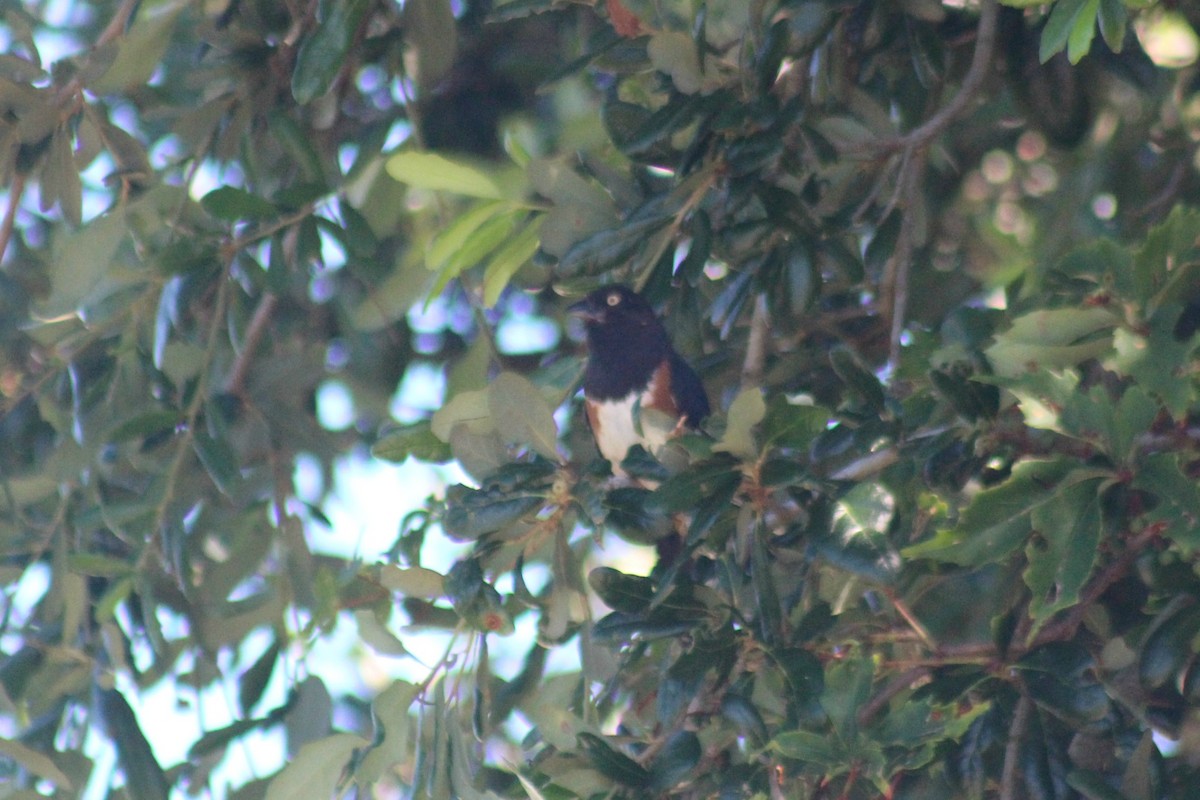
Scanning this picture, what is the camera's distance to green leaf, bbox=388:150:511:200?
2.88 meters

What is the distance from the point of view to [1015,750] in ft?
7.90

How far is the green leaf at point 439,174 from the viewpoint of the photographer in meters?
2.88

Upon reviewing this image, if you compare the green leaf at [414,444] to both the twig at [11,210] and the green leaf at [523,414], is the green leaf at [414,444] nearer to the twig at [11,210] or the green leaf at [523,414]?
the green leaf at [523,414]

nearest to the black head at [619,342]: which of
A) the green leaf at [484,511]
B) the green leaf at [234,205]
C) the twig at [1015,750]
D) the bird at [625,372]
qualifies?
the bird at [625,372]

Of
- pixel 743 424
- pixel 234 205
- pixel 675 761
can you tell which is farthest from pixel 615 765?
pixel 234 205

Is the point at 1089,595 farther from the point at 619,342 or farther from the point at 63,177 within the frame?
the point at 63,177

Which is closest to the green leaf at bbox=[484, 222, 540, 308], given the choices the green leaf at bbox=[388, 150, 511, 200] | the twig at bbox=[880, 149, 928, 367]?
the green leaf at bbox=[388, 150, 511, 200]

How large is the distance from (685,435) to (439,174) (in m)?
0.78

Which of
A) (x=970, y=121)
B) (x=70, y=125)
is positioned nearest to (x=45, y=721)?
(x=70, y=125)

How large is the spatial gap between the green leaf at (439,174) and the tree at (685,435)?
1 cm

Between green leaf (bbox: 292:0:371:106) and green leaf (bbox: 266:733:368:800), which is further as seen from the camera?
green leaf (bbox: 292:0:371:106)

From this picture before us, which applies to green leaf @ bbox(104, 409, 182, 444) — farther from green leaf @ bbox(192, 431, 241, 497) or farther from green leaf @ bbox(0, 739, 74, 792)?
green leaf @ bbox(0, 739, 74, 792)

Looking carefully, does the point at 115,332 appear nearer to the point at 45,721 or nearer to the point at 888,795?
the point at 45,721

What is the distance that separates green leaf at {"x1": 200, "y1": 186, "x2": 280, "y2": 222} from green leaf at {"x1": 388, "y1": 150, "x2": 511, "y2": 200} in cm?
49
